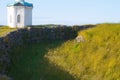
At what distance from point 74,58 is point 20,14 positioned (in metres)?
19.0

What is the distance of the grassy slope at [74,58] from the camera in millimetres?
18812

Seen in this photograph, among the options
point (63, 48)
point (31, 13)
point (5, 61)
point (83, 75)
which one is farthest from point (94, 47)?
point (31, 13)

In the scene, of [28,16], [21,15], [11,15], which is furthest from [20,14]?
[11,15]

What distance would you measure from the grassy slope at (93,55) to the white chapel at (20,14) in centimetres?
1527

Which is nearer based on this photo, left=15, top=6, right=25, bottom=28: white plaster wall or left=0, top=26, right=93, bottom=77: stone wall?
left=0, top=26, right=93, bottom=77: stone wall

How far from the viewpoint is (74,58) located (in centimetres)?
2120

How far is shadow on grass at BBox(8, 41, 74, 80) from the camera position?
61.0ft

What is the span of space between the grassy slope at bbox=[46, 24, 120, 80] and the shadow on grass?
52cm

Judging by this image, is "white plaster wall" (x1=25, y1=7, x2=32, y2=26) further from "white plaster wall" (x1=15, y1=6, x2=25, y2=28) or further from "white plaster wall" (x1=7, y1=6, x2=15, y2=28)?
"white plaster wall" (x1=7, y1=6, x2=15, y2=28)

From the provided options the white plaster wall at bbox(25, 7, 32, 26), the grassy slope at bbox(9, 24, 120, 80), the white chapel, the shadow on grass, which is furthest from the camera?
the white plaster wall at bbox(25, 7, 32, 26)

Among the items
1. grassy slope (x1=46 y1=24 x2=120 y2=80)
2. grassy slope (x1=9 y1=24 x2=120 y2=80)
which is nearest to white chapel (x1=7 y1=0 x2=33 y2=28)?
grassy slope (x1=9 y1=24 x2=120 y2=80)

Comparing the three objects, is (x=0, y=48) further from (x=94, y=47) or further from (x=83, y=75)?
(x=94, y=47)

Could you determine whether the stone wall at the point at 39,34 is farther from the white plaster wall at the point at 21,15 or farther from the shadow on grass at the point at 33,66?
the white plaster wall at the point at 21,15

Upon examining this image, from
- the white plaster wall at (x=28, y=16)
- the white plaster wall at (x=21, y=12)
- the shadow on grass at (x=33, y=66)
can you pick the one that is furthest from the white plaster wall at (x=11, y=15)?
the shadow on grass at (x=33, y=66)
